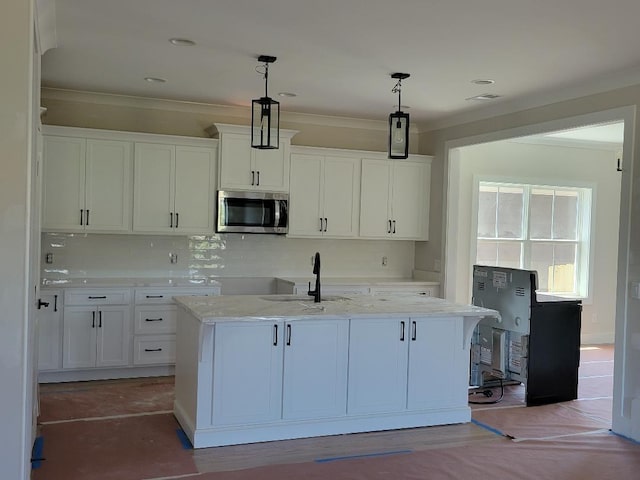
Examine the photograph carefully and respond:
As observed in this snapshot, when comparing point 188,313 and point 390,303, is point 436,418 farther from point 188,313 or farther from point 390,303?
point 188,313

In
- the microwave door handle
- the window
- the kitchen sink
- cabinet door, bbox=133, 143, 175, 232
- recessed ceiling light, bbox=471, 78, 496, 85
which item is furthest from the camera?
the window

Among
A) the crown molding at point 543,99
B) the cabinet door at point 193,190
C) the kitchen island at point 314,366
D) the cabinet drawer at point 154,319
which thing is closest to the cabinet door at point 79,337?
the cabinet drawer at point 154,319

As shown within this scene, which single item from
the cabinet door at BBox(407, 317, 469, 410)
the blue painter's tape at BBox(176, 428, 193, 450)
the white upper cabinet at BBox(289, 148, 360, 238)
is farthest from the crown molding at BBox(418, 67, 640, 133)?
the blue painter's tape at BBox(176, 428, 193, 450)

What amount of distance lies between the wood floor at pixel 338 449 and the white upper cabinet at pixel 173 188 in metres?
1.67

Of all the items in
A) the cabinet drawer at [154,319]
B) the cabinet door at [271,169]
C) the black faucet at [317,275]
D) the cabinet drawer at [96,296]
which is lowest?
the cabinet drawer at [154,319]

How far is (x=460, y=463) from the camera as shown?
3896 millimetres

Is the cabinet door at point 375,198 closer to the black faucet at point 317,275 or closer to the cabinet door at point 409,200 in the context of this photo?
the cabinet door at point 409,200

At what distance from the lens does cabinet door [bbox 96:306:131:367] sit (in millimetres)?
5570

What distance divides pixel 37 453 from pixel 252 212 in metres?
3.04

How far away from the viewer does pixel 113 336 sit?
561 cm

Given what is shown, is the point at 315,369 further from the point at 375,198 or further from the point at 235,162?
the point at 375,198

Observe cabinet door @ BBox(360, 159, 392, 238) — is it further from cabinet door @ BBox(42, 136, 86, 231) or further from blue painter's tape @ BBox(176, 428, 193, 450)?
blue painter's tape @ BBox(176, 428, 193, 450)

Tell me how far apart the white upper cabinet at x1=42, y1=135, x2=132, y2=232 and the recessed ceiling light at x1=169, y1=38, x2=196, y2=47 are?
184 centimetres

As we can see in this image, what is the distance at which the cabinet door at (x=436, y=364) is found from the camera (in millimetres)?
4535
